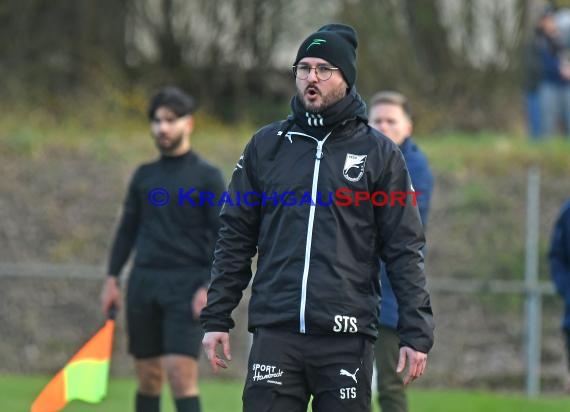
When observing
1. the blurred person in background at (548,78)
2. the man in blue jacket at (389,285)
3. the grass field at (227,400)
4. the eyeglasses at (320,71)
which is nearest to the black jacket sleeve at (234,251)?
the eyeglasses at (320,71)

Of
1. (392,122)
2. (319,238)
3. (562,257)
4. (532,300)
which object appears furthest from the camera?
(532,300)

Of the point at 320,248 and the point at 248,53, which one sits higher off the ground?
the point at 248,53

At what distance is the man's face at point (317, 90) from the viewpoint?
5.57 metres

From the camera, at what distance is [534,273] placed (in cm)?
1361

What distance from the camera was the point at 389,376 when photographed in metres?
7.48

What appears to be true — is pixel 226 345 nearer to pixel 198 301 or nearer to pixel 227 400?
pixel 198 301

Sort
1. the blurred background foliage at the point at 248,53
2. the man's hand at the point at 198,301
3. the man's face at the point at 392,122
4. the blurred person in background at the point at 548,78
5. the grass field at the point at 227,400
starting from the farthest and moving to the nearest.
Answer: the blurred background foliage at the point at 248,53, the blurred person in background at the point at 548,78, the grass field at the point at 227,400, the man's hand at the point at 198,301, the man's face at the point at 392,122

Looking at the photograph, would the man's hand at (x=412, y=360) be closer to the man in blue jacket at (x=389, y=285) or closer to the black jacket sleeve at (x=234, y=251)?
the black jacket sleeve at (x=234, y=251)

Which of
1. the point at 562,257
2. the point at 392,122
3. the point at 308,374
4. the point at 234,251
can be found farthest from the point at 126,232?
the point at 308,374

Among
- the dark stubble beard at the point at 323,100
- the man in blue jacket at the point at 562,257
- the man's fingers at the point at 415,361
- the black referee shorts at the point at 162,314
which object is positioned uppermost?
the dark stubble beard at the point at 323,100

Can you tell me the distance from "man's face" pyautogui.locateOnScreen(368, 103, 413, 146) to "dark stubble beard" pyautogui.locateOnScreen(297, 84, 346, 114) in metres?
2.39

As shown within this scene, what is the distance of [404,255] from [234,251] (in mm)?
735

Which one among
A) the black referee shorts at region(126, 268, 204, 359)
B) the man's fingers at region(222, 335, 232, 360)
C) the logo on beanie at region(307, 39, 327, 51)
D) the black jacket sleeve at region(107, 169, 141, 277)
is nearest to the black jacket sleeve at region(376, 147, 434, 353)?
the logo on beanie at region(307, 39, 327, 51)

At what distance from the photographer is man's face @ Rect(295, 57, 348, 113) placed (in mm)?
5574
